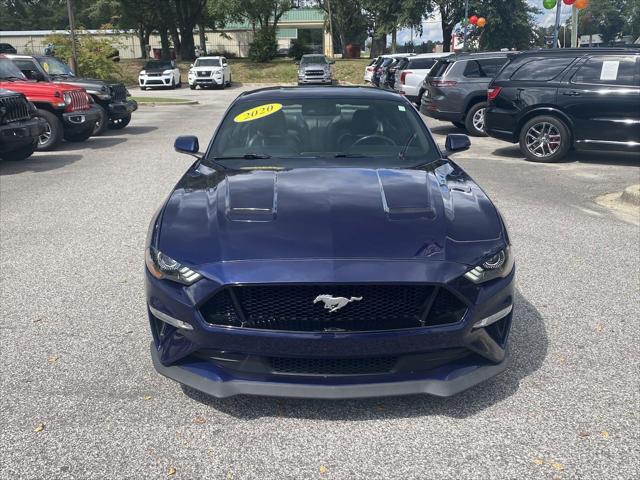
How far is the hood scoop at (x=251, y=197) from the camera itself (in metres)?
3.44

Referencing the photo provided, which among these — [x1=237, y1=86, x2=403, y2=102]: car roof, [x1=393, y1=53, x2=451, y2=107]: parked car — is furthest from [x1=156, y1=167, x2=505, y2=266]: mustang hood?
[x1=393, y1=53, x2=451, y2=107]: parked car

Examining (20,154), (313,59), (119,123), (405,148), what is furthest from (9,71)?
(313,59)

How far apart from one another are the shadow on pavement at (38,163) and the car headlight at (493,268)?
10.0 m

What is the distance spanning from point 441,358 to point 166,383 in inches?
61.2

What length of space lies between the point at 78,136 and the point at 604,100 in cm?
1112

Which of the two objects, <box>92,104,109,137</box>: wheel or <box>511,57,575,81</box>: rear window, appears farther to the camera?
<box>92,104,109,137</box>: wheel

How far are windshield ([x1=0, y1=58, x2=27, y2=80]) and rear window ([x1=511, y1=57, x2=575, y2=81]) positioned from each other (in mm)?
10314

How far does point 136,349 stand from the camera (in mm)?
4074

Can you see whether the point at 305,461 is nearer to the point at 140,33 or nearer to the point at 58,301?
the point at 58,301

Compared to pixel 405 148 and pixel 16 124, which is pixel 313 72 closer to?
pixel 16 124

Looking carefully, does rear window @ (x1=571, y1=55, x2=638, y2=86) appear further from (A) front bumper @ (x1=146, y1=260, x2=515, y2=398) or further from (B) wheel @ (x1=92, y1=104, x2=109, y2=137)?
(B) wheel @ (x1=92, y1=104, x2=109, y2=137)

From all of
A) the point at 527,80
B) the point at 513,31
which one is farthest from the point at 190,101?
the point at 513,31

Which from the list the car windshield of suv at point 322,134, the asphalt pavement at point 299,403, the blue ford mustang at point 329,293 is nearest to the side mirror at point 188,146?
the car windshield of suv at point 322,134

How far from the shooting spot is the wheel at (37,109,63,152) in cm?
1356
